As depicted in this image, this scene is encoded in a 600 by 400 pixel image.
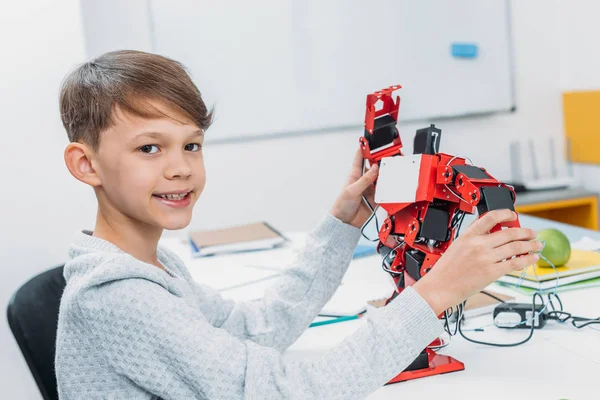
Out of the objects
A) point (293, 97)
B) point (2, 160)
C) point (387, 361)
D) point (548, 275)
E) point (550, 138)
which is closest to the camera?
point (387, 361)

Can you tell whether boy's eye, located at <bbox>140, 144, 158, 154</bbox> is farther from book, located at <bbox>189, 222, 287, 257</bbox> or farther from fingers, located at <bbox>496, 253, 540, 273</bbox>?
book, located at <bbox>189, 222, 287, 257</bbox>

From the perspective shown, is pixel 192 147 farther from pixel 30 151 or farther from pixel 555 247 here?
pixel 30 151

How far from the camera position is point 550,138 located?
3535mm

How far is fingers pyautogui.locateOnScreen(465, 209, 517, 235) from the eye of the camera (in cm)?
89

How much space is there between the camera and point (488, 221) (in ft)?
2.91

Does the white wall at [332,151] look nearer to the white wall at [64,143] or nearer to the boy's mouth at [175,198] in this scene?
Result: the white wall at [64,143]

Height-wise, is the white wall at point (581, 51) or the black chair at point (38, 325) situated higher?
the white wall at point (581, 51)

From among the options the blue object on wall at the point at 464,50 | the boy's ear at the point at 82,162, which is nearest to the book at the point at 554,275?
the boy's ear at the point at 82,162

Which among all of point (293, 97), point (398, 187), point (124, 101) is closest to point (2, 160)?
point (293, 97)

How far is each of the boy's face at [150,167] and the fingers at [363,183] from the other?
308 millimetres

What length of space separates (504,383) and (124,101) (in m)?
0.67

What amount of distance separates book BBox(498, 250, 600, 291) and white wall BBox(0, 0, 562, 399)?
5.31ft

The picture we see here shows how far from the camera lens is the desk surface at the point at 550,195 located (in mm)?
3098

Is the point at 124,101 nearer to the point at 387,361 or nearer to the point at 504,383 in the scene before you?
the point at 387,361
